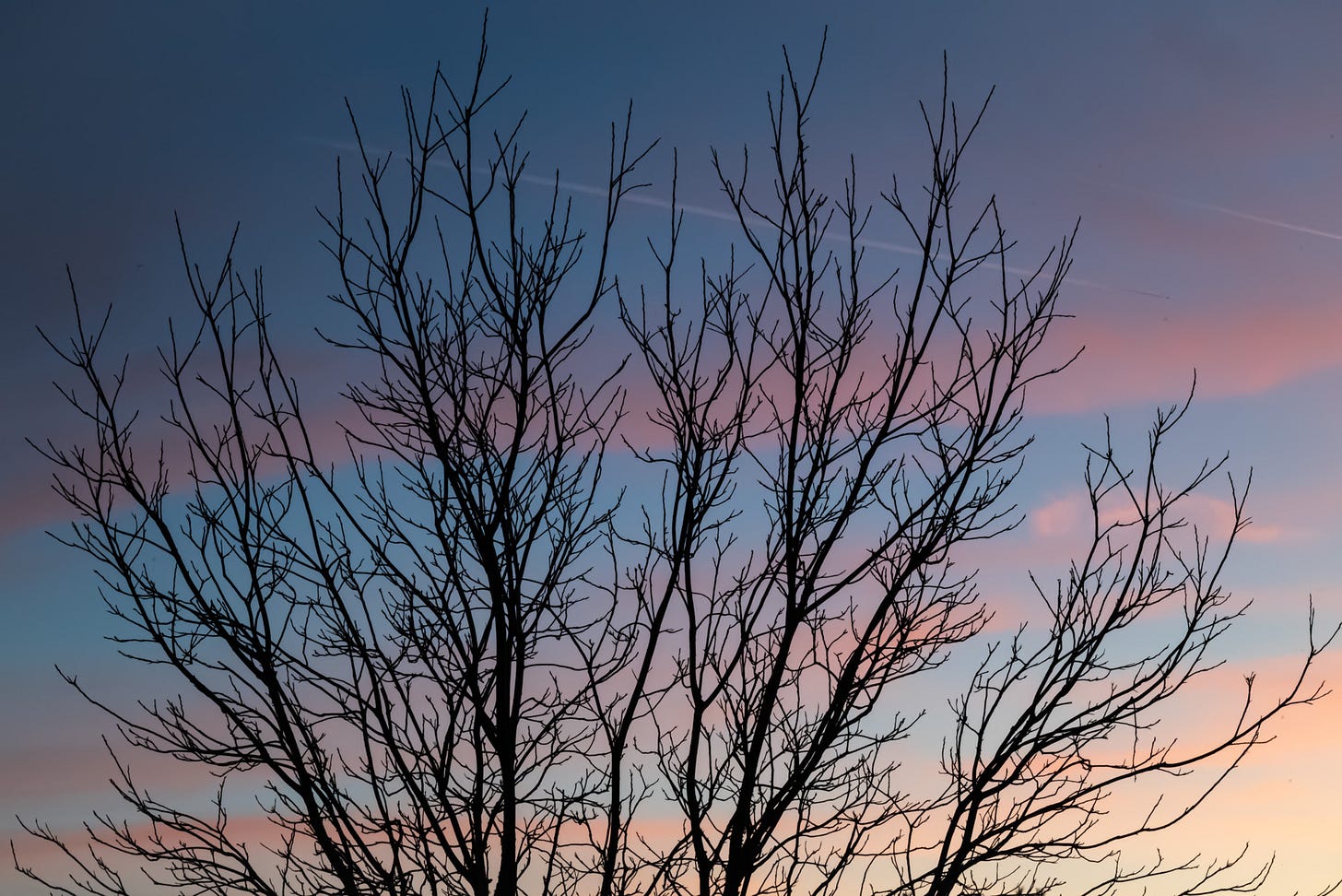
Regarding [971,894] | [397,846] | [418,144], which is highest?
[418,144]

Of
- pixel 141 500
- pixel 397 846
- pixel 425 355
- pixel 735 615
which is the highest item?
pixel 425 355

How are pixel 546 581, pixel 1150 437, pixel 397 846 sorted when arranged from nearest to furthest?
pixel 397 846 → pixel 546 581 → pixel 1150 437

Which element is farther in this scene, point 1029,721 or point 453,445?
→ point 453,445

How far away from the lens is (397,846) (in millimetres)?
4977

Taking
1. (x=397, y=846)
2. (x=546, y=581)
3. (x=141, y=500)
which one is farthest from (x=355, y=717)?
(x=141, y=500)

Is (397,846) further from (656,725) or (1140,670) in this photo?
(1140,670)

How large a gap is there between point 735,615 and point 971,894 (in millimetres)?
1413

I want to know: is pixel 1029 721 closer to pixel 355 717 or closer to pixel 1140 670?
pixel 1140 670

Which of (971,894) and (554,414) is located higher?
(554,414)

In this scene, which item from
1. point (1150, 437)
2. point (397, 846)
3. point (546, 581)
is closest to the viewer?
point (397, 846)

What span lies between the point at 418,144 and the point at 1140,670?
3726 mm

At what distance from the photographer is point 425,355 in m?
5.61

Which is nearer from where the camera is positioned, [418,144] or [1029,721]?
[1029,721]

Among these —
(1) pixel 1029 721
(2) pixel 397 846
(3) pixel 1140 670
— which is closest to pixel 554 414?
(2) pixel 397 846
